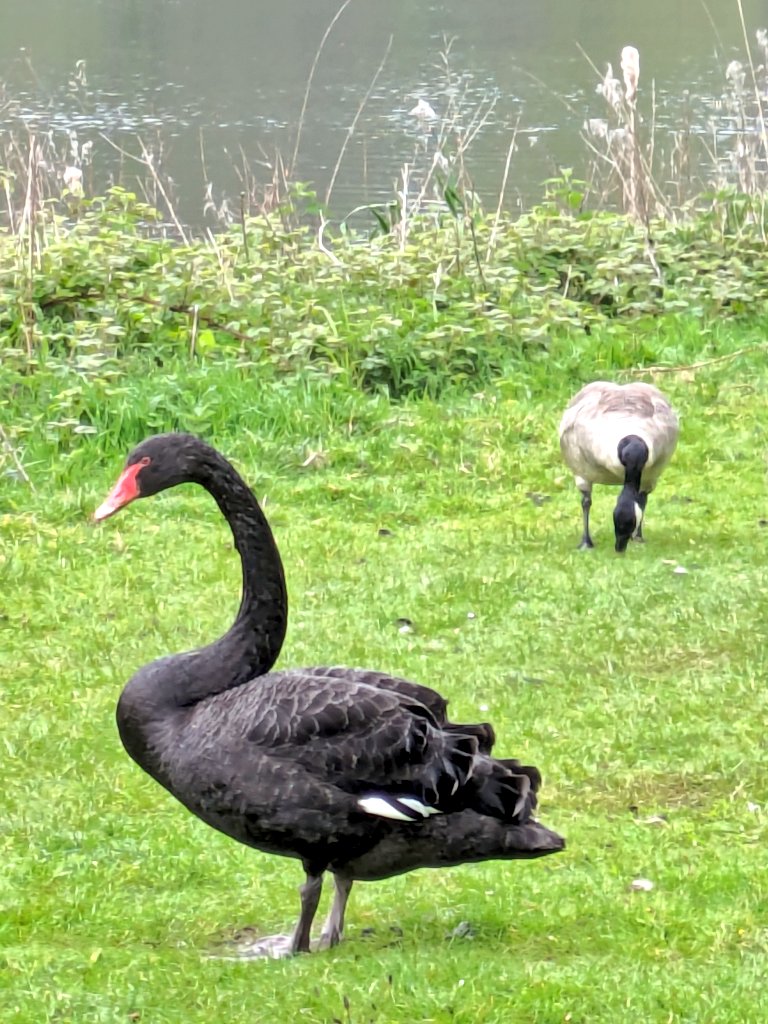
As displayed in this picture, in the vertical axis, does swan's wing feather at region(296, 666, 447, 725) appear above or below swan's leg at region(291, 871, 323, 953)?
above

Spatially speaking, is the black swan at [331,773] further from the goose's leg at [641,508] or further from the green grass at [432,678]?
the goose's leg at [641,508]

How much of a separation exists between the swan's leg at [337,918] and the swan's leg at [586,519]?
11.0 ft

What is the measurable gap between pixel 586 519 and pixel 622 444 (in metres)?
0.42

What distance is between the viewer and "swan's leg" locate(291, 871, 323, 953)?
11.8 ft

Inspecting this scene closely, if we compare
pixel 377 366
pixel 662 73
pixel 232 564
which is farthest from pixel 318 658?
pixel 662 73

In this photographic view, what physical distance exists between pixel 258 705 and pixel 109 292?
628 cm

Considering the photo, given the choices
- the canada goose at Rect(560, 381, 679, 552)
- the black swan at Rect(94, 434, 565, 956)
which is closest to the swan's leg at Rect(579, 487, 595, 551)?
the canada goose at Rect(560, 381, 679, 552)

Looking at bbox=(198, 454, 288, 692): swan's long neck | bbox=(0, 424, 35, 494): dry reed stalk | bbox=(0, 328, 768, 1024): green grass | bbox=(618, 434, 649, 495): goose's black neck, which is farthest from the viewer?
bbox=(0, 424, 35, 494): dry reed stalk

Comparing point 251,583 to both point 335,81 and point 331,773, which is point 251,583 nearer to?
point 331,773

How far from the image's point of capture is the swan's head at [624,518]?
6.72 m

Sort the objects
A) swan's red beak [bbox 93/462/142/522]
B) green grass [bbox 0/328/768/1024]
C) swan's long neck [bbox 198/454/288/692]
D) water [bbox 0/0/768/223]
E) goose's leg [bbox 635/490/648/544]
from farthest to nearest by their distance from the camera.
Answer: water [bbox 0/0/768/223] < goose's leg [bbox 635/490/648/544] < swan's long neck [bbox 198/454/288/692] < swan's red beak [bbox 93/462/142/522] < green grass [bbox 0/328/768/1024]

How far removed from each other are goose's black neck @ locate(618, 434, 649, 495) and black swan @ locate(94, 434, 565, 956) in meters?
3.14

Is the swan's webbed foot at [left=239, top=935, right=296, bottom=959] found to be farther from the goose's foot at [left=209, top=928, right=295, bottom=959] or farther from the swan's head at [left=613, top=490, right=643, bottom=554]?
the swan's head at [left=613, top=490, right=643, bottom=554]

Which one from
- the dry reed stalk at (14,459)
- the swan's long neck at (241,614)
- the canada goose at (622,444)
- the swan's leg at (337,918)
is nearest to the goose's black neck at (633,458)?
the canada goose at (622,444)
